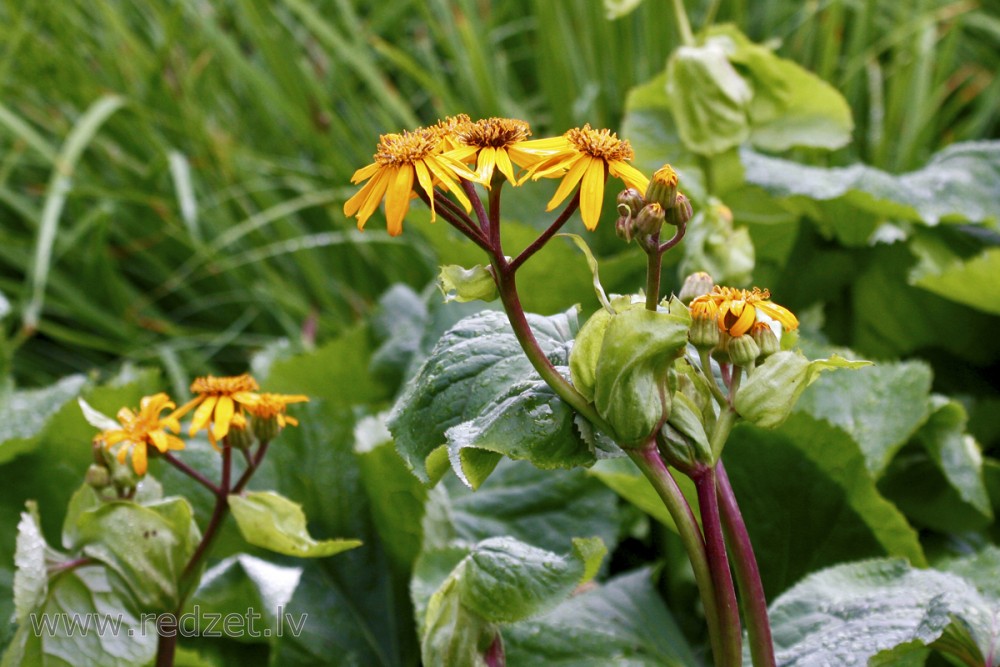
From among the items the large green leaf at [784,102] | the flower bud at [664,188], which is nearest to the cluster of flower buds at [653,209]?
the flower bud at [664,188]

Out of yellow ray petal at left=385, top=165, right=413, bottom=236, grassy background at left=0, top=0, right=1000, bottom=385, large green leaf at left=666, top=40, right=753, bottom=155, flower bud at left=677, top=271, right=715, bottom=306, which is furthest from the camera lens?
grassy background at left=0, top=0, right=1000, bottom=385

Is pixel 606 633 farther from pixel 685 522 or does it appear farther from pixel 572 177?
pixel 572 177

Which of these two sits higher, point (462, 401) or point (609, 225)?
point (609, 225)

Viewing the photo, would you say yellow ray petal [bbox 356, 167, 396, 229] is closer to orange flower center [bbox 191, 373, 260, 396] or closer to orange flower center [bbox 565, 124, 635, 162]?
orange flower center [bbox 565, 124, 635, 162]

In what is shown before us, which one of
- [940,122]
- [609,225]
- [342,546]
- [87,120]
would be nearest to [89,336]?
[87,120]

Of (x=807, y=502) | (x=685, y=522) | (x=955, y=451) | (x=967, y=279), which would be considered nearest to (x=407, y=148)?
(x=685, y=522)

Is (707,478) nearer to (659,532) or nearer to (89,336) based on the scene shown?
(659,532)

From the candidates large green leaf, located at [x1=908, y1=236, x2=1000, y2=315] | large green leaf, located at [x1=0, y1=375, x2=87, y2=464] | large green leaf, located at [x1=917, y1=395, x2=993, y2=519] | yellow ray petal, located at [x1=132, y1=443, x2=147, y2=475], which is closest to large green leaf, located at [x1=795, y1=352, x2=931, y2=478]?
large green leaf, located at [x1=917, y1=395, x2=993, y2=519]
